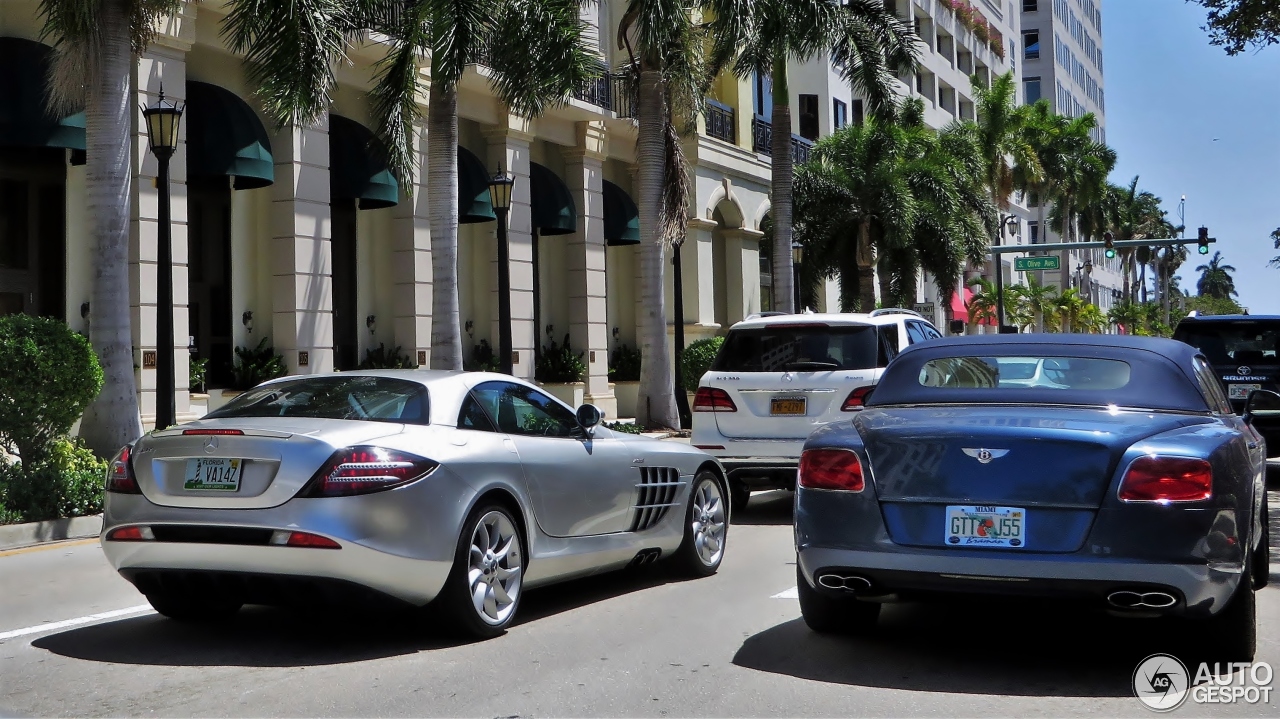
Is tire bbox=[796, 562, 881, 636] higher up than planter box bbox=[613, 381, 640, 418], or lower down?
lower down

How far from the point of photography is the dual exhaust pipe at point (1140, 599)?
557 cm

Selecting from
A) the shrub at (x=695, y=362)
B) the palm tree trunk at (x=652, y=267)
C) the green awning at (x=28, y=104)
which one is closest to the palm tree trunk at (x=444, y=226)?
the green awning at (x=28, y=104)

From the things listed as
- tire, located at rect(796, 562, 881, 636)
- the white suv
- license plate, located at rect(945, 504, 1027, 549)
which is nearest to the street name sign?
the white suv

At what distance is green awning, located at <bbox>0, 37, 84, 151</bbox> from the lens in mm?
16562

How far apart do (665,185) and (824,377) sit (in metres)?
14.0

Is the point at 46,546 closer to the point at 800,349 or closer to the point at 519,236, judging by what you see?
the point at 800,349

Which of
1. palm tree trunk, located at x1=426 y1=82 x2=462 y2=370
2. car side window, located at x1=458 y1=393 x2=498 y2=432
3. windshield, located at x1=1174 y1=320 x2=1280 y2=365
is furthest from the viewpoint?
palm tree trunk, located at x1=426 y1=82 x2=462 y2=370

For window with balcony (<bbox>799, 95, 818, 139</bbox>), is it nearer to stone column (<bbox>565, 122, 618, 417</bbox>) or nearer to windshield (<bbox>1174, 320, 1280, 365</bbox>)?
stone column (<bbox>565, 122, 618, 417</bbox>)

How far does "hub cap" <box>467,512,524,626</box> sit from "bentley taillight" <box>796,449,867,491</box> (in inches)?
64.2

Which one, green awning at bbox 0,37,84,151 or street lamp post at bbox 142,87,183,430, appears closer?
street lamp post at bbox 142,87,183,430

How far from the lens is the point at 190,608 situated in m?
7.20

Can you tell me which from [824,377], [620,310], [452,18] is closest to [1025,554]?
[824,377]

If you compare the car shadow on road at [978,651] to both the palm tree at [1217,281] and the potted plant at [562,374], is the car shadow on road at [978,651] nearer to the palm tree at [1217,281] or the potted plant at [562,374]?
the potted plant at [562,374]

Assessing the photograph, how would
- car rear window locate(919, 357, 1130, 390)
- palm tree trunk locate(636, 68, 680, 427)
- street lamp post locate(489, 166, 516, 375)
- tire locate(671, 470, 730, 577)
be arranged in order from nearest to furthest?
car rear window locate(919, 357, 1130, 390) → tire locate(671, 470, 730, 577) → street lamp post locate(489, 166, 516, 375) → palm tree trunk locate(636, 68, 680, 427)
